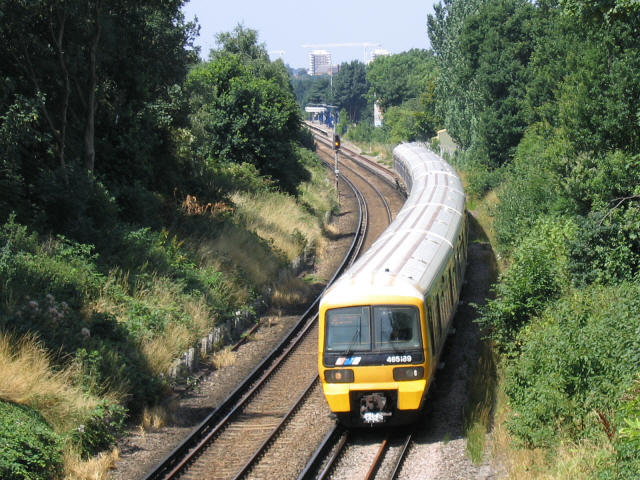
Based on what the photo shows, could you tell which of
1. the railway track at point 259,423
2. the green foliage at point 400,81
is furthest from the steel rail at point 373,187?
the green foliage at point 400,81

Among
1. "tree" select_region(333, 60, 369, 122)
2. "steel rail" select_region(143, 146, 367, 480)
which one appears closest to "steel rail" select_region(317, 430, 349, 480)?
"steel rail" select_region(143, 146, 367, 480)

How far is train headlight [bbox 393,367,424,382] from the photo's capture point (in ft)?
34.8

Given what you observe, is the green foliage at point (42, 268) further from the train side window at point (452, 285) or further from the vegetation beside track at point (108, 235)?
the train side window at point (452, 285)

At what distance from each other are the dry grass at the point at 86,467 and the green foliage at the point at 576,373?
6.07 meters

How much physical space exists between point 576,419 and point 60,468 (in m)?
7.33

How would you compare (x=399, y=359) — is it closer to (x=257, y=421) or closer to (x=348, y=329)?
(x=348, y=329)

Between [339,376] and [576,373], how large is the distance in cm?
358

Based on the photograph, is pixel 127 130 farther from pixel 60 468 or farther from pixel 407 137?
pixel 407 137

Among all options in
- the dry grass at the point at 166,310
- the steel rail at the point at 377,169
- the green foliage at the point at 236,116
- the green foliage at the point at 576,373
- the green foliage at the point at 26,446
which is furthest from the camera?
the steel rail at the point at 377,169

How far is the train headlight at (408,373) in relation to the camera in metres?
10.6

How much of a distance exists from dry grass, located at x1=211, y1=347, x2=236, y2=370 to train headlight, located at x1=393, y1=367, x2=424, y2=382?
562 cm

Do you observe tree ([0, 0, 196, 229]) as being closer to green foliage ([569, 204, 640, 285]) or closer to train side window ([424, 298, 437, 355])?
train side window ([424, 298, 437, 355])

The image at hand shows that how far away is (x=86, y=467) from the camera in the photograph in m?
9.84

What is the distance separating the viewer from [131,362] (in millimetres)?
13094
